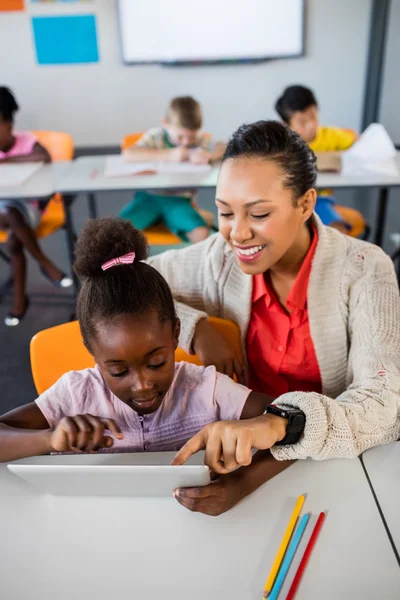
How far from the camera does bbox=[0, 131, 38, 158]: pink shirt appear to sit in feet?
9.52

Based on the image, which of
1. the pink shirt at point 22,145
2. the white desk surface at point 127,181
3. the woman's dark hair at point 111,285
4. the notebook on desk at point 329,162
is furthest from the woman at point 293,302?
the pink shirt at point 22,145

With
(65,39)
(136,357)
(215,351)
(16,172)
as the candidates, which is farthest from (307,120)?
(65,39)

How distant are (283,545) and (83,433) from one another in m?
0.34

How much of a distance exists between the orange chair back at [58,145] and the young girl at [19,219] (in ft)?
0.29

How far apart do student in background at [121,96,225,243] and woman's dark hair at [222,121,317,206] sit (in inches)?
53.8

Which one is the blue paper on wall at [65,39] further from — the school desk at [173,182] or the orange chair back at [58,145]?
the school desk at [173,182]

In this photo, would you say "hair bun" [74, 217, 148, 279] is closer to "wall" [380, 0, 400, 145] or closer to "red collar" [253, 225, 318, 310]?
"red collar" [253, 225, 318, 310]


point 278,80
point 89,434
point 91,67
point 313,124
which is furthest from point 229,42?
point 89,434

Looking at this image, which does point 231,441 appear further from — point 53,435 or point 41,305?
point 41,305

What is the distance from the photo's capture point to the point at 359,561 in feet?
2.48

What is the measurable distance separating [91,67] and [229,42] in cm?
111

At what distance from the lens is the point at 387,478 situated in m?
0.89

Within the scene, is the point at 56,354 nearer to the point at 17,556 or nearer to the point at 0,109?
the point at 17,556

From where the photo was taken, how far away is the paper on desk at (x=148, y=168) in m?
2.57
